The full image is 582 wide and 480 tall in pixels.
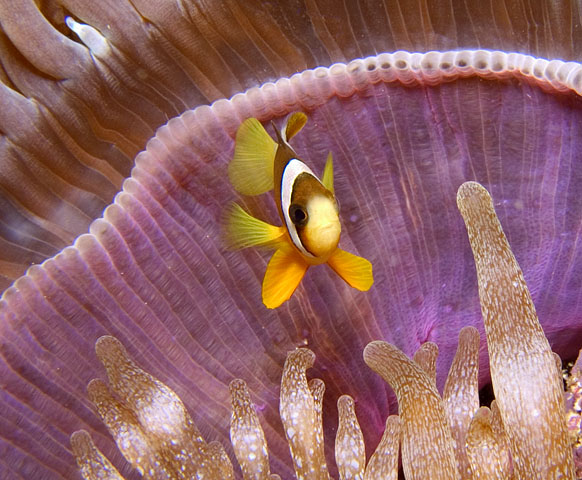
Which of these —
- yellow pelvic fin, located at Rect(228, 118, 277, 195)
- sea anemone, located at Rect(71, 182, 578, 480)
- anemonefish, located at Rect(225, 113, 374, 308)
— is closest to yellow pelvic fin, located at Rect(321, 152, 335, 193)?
anemonefish, located at Rect(225, 113, 374, 308)

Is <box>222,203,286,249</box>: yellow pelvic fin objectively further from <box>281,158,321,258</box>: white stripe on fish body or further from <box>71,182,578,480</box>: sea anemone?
<box>71,182,578,480</box>: sea anemone

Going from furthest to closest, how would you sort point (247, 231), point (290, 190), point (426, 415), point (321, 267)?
point (321, 267) < point (247, 231) < point (290, 190) < point (426, 415)

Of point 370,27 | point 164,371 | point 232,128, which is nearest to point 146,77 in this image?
point 232,128

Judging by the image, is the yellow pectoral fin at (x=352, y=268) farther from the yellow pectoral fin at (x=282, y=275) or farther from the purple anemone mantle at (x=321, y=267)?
the purple anemone mantle at (x=321, y=267)

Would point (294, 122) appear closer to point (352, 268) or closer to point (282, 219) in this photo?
point (282, 219)

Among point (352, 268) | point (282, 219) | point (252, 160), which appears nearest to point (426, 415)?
point (352, 268)

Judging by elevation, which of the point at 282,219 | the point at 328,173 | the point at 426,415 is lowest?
the point at 426,415

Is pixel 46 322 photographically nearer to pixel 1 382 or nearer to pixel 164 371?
pixel 1 382
